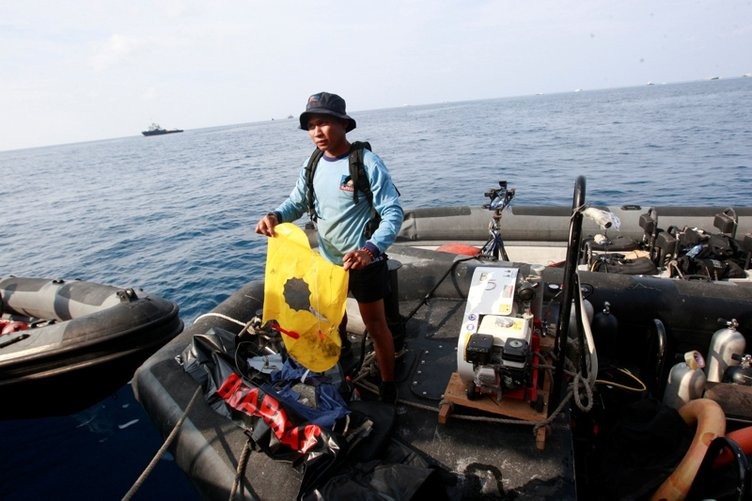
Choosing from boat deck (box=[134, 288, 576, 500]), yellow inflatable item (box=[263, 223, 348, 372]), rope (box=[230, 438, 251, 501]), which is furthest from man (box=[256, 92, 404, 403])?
rope (box=[230, 438, 251, 501])

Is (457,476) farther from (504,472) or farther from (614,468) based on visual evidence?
(614,468)

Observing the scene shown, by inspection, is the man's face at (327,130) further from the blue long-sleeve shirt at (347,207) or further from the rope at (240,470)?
the rope at (240,470)

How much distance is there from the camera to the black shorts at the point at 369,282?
8.95 feet

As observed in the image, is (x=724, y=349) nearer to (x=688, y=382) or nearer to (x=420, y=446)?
(x=688, y=382)

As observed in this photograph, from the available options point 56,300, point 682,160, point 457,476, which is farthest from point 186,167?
point 457,476

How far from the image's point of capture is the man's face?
2.62 meters

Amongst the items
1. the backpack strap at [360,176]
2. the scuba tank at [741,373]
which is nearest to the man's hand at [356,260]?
the backpack strap at [360,176]

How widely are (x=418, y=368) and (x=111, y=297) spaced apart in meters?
4.61

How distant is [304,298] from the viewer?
9.33 feet

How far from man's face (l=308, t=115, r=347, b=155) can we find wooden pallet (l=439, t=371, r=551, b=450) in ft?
5.90

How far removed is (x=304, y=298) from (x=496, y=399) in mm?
1434

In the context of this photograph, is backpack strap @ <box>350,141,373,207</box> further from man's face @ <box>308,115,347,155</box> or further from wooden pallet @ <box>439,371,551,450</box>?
wooden pallet @ <box>439,371,551,450</box>

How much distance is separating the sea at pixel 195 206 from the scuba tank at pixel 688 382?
4301 millimetres

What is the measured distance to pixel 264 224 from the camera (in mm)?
2973
